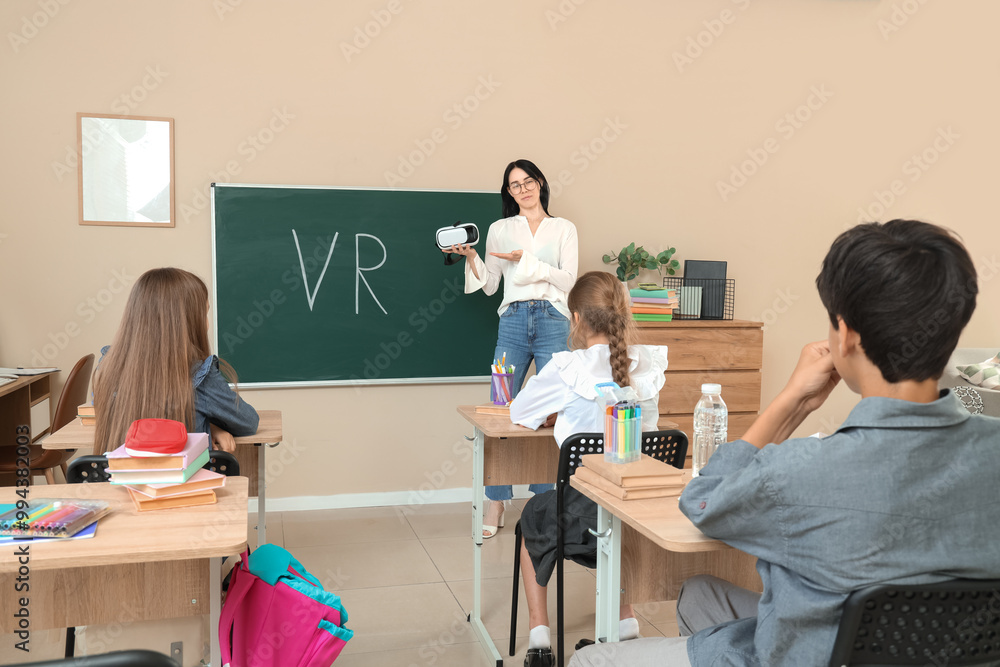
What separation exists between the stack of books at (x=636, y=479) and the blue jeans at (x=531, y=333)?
230cm

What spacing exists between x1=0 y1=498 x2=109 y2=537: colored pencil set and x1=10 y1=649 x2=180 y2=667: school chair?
0.64 m

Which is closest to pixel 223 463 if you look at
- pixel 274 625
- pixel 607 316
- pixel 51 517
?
pixel 274 625

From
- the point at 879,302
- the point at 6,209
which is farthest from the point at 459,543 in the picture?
the point at 879,302

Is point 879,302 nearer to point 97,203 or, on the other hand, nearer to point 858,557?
point 858,557

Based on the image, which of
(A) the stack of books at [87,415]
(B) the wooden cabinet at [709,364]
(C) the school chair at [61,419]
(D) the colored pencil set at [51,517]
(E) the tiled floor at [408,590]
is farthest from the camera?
(B) the wooden cabinet at [709,364]

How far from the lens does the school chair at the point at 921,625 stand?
113 cm

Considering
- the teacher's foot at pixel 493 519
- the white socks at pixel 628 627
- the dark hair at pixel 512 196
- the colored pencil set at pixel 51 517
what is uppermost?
the dark hair at pixel 512 196

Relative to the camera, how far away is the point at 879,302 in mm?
1168

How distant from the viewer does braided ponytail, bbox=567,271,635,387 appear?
2521 mm

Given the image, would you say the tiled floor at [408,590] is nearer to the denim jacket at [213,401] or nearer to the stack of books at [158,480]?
the stack of books at [158,480]

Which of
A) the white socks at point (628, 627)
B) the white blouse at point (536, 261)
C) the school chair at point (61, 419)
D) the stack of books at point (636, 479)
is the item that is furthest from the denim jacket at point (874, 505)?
the school chair at point (61, 419)

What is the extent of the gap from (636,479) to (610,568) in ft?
0.77

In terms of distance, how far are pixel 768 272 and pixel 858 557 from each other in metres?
4.05

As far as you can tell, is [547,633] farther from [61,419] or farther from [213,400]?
[61,419]
